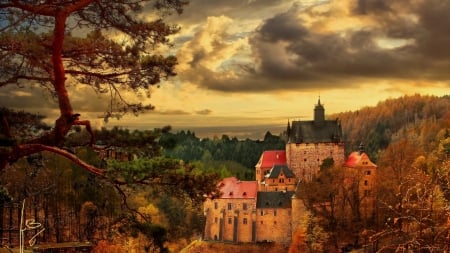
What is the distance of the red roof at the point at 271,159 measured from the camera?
160 feet

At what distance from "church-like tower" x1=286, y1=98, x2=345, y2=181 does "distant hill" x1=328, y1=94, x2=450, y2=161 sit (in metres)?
29.4

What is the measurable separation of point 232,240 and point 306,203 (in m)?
7.20

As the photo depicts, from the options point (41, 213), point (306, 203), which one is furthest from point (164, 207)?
point (41, 213)

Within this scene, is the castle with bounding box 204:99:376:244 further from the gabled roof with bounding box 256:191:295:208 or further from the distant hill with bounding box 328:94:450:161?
the distant hill with bounding box 328:94:450:161

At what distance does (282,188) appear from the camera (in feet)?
148

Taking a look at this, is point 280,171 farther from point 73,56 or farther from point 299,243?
point 73,56

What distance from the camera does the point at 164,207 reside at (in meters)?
45.2

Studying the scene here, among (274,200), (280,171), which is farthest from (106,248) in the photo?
(280,171)

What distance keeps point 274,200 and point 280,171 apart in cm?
367

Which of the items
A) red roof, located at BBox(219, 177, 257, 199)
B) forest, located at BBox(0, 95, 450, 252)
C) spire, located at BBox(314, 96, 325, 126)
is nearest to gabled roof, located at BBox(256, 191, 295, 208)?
red roof, located at BBox(219, 177, 257, 199)

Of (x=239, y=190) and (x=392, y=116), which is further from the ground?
(x=392, y=116)

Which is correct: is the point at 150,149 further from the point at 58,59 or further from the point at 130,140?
the point at 58,59

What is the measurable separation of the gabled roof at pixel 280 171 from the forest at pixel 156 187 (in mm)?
5756

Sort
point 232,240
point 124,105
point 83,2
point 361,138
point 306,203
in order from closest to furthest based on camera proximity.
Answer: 1. point 83,2
2. point 124,105
3. point 306,203
4. point 232,240
5. point 361,138
